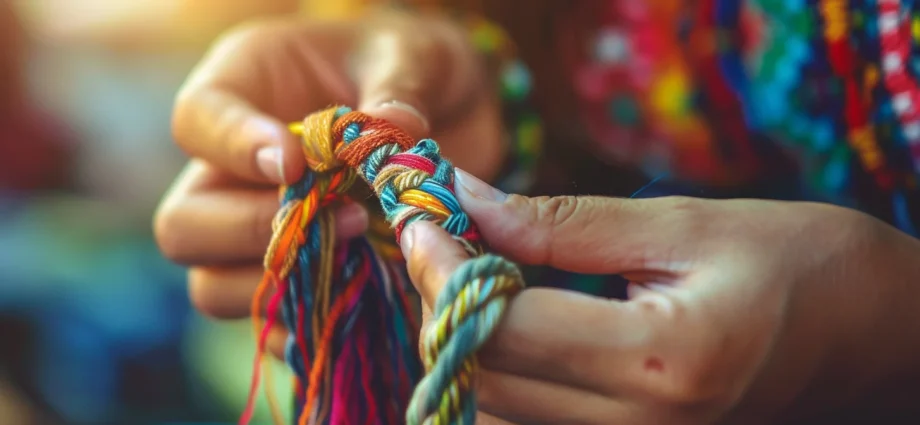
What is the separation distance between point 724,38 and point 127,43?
27.6 inches

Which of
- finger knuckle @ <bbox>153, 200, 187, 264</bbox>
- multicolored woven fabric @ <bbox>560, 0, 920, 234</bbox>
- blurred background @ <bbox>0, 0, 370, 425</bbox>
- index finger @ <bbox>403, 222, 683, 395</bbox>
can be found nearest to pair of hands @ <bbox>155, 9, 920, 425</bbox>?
index finger @ <bbox>403, 222, 683, 395</bbox>

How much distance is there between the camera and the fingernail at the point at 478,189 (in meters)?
0.32

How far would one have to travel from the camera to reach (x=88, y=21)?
Result: 0.76 meters

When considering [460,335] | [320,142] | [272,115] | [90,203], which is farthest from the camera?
[90,203]

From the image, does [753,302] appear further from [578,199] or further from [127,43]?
[127,43]

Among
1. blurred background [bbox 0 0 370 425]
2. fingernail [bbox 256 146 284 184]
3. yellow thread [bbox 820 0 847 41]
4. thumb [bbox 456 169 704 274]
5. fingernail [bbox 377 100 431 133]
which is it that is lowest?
blurred background [bbox 0 0 370 425]

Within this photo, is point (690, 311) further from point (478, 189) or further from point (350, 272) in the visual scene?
point (350, 272)

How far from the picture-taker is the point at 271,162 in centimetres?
43

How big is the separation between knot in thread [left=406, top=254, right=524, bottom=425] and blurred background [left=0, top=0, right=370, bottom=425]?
0.57m

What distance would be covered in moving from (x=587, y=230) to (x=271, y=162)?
0.23 meters

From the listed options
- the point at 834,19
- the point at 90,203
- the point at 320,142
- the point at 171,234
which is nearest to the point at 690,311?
the point at 320,142

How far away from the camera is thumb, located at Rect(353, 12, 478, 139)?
1.45ft

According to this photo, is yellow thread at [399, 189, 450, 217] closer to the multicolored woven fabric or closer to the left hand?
the left hand

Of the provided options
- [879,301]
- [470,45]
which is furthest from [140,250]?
[879,301]
